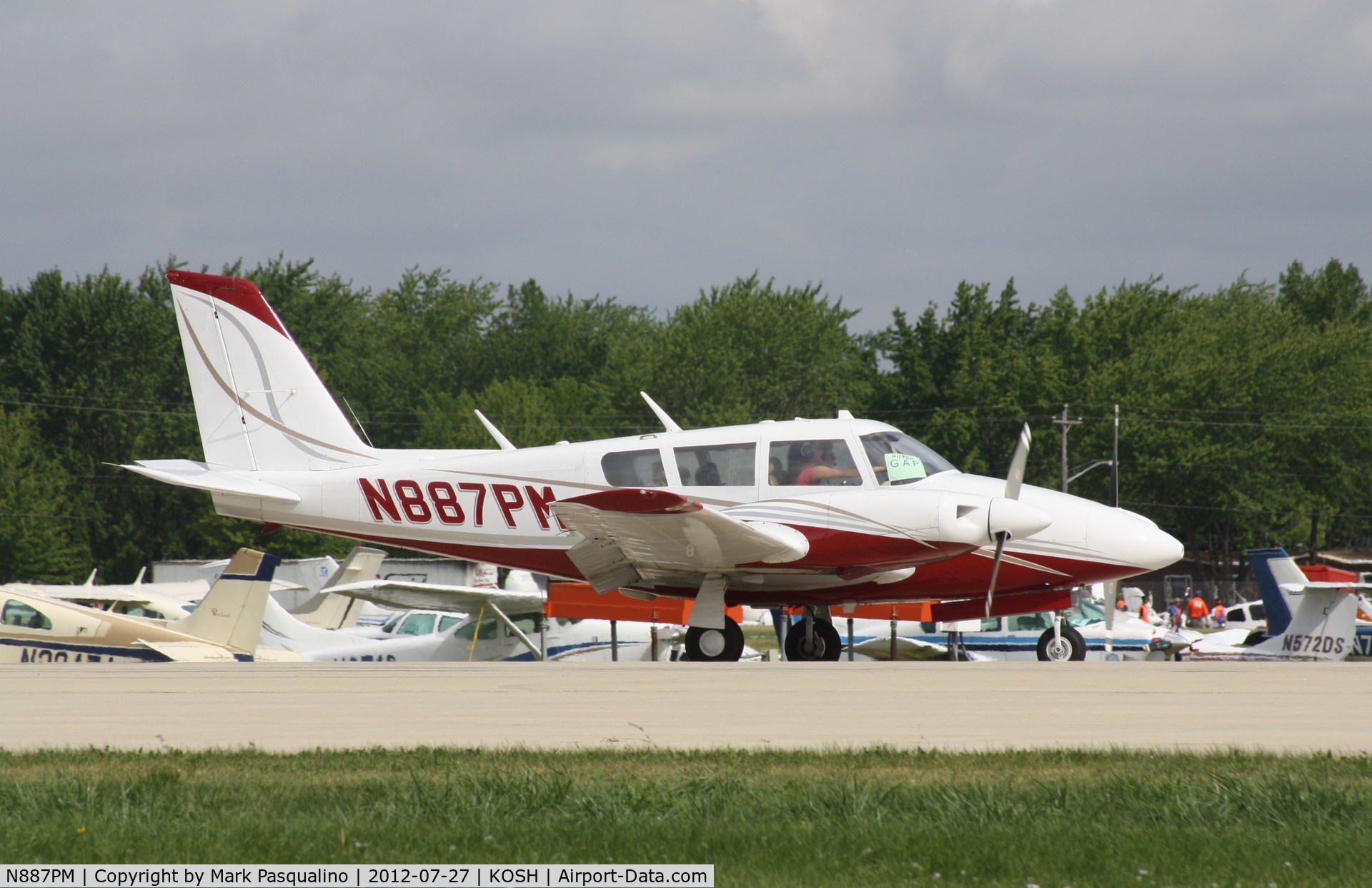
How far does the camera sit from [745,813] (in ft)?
18.9

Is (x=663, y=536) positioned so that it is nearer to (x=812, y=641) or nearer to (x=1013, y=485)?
(x=812, y=641)

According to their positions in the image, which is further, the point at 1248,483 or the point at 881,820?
the point at 1248,483

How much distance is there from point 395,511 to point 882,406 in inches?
2011

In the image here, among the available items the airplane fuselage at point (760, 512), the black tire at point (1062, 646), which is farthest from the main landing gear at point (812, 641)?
the black tire at point (1062, 646)

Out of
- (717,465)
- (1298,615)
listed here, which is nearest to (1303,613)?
(1298,615)

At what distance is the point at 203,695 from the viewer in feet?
34.2

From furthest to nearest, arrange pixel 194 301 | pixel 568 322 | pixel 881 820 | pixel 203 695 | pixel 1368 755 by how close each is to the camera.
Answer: pixel 568 322 < pixel 194 301 < pixel 203 695 < pixel 1368 755 < pixel 881 820

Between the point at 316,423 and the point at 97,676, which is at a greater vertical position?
the point at 316,423

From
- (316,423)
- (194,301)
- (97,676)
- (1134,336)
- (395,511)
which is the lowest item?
(97,676)

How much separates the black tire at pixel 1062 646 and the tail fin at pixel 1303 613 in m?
5.67

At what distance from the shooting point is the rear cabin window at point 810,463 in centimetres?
1468

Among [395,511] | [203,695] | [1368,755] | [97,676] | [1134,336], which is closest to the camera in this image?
[1368,755]

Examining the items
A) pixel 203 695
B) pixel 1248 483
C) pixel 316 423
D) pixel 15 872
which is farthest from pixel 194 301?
pixel 1248 483

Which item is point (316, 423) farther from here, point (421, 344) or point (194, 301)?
point (421, 344)
